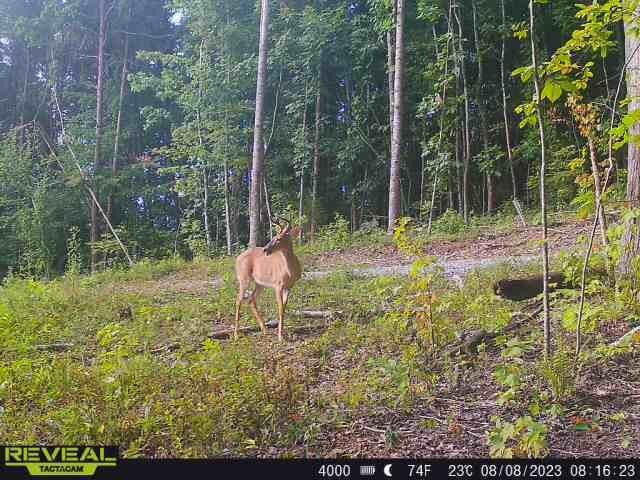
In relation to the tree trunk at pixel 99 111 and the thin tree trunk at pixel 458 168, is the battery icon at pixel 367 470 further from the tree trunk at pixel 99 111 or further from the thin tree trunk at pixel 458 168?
the tree trunk at pixel 99 111

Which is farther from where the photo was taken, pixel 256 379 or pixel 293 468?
pixel 256 379

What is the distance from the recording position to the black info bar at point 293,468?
2.20 m

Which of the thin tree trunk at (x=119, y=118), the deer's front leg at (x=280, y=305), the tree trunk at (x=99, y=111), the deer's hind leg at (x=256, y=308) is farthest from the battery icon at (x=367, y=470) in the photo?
the thin tree trunk at (x=119, y=118)

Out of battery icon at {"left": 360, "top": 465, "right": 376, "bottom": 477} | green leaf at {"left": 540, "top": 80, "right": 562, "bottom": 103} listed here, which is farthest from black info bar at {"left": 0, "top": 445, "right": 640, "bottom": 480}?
green leaf at {"left": 540, "top": 80, "right": 562, "bottom": 103}

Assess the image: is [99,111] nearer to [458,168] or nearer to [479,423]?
[458,168]

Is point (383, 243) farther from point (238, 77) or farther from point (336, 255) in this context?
point (238, 77)

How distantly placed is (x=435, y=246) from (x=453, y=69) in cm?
520

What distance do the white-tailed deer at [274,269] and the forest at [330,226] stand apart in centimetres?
20

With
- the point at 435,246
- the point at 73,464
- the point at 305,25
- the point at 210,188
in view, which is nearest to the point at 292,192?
the point at 210,188

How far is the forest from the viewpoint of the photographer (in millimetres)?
2900

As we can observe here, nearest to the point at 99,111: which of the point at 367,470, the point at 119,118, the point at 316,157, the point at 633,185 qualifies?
the point at 119,118

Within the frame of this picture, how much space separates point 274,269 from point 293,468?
8.51ft

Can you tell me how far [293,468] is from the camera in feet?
7.66

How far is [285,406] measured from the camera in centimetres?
308
